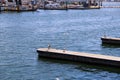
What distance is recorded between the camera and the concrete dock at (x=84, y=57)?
1496 inches

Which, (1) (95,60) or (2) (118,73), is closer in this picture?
(2) (118,73)

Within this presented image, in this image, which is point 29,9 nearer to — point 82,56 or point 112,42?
point 112,42

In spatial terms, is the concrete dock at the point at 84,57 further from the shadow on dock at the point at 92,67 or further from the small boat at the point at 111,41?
the small boat at the point at 111,41

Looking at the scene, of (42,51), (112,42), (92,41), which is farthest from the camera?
(92,41)

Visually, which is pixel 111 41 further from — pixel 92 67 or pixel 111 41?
pixel 92 67

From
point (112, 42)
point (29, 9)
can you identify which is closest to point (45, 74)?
point (112, 42)

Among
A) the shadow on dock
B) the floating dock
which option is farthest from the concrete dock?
the floating dock

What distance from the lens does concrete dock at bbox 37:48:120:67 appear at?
38.0 metres

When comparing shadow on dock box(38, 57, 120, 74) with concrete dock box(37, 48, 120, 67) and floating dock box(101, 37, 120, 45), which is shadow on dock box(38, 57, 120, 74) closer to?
concrete dock box(37, 48, 120, 67)

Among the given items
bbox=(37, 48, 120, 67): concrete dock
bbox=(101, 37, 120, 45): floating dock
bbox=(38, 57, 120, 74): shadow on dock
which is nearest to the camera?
bbox=(38, 57, 120, 74): shadow on dock

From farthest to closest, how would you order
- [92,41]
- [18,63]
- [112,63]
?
[92,41] → [18,63] → [112,63]

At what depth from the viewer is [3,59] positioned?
42.3 m

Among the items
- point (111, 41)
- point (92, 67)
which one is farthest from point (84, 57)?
point (111, 41)

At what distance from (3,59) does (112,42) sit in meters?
19.6
